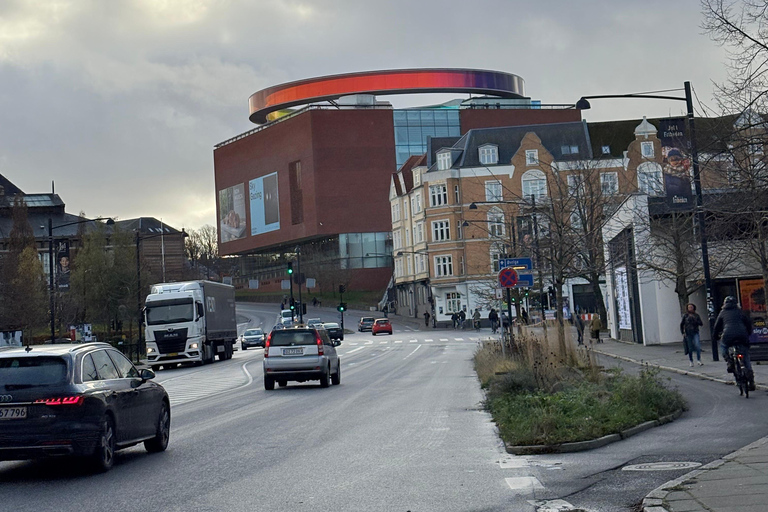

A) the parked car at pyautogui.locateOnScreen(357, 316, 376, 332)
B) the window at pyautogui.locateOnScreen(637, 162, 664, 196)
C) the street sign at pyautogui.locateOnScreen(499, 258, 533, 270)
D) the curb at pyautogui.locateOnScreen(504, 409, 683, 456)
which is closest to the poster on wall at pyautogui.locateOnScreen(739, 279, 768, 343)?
the window at pyautogui.locateOnScreen(637, 162, 664, 196)

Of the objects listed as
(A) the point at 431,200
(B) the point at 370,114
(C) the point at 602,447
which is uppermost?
(B) the point at 370,114

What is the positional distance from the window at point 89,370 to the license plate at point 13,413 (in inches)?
32.2

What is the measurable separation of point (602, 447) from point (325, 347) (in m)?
15.0

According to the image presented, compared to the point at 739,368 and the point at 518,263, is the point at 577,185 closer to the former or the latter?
the point at 518,263

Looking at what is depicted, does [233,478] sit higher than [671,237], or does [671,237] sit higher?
[671,237]

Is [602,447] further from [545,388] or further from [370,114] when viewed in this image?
[370,114]

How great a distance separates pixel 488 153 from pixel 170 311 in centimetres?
5169

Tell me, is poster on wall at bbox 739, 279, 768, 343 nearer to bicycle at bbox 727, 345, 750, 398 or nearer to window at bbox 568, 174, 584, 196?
window at bbox 568, 174, 584, 196

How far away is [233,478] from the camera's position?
10.8 meters

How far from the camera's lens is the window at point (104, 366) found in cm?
1198

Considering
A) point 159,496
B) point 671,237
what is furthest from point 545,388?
point 671,237

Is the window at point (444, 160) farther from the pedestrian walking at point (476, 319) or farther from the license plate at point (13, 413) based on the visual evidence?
the license plate at point (13, 413)

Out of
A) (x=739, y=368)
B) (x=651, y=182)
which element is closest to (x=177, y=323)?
(x=651, y=182)

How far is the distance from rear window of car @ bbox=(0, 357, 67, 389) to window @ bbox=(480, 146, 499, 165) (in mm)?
80824
